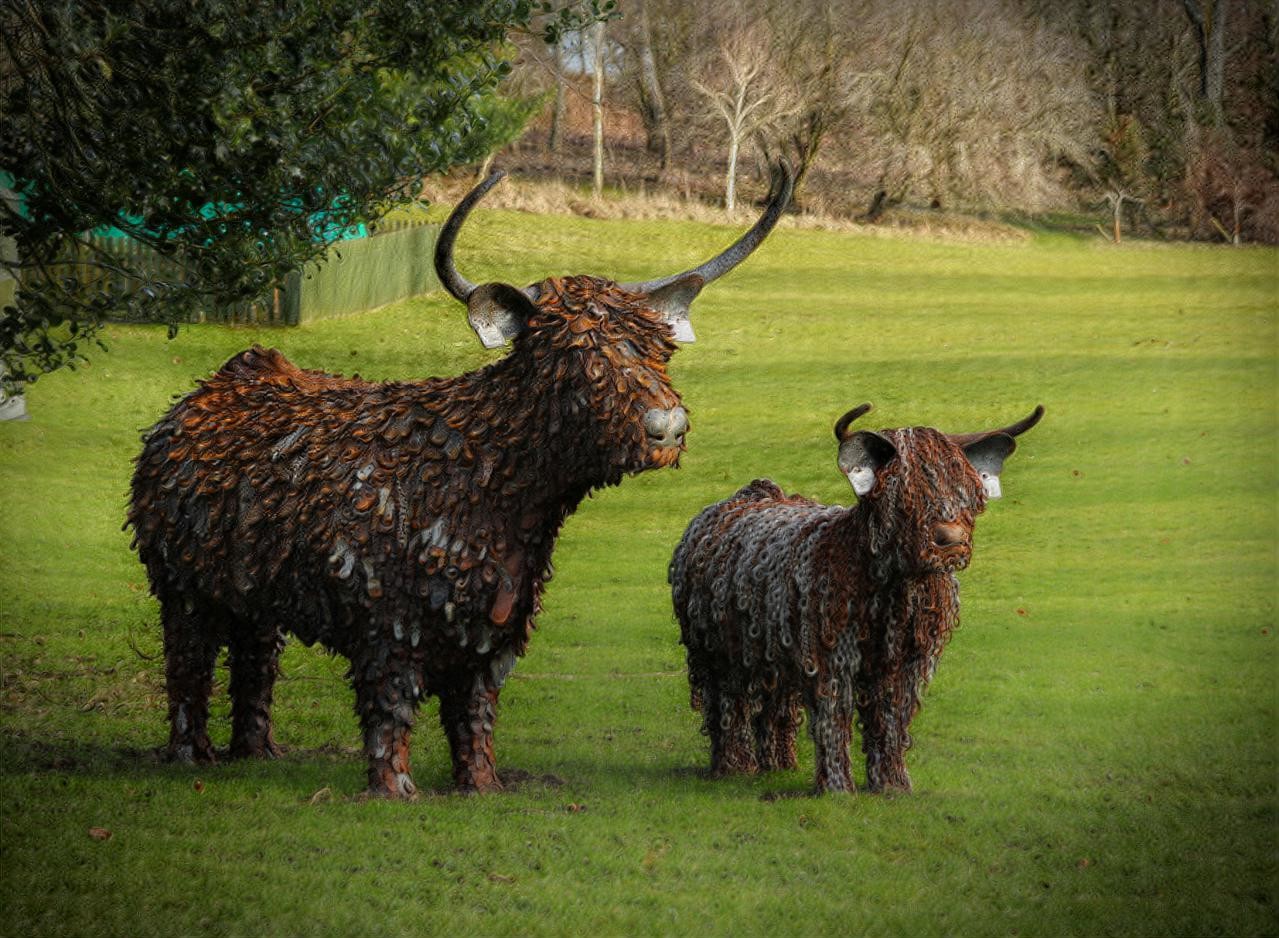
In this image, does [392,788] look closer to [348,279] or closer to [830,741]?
[830,741]

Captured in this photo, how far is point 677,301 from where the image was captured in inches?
352

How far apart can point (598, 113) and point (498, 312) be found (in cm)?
2130

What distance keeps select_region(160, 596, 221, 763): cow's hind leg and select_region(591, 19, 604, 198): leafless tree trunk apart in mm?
19929

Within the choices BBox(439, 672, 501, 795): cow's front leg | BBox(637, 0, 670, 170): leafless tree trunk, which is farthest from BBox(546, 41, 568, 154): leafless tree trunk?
BBox(439, 672, 501, 795): cow's front leg

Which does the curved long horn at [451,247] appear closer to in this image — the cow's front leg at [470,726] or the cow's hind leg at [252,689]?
the cow's front leg at [470,726]

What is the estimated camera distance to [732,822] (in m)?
9.19

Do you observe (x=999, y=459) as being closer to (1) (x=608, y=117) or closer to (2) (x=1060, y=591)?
(2) (x=1060, y=591)

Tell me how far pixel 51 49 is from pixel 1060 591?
39.5 feet

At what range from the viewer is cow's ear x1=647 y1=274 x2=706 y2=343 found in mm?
8867

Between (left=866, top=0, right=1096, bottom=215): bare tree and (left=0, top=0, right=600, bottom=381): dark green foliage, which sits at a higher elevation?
(left=866, top=0, right=1096, bottom=215): bare tree

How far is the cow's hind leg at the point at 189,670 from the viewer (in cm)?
1021

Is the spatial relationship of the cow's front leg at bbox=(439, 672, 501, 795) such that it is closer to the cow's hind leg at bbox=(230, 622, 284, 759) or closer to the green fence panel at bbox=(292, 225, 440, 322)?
the cow's hind leg at bbox=(230, 622, 284, 759)

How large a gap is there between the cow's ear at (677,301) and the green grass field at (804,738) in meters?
2.59

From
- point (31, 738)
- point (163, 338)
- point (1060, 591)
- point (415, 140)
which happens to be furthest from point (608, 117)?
point (31, 738)
